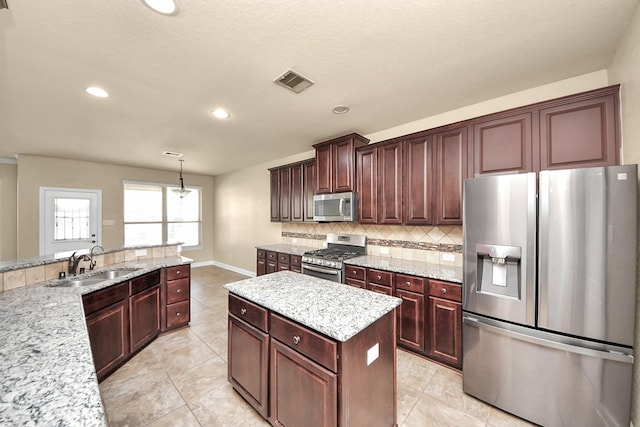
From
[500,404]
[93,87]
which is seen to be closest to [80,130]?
[93,87]

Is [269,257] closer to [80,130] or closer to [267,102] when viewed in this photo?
[267,102]

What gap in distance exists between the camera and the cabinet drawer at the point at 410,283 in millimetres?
2514

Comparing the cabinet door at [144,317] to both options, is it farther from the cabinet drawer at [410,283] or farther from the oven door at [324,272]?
the cabinet drawer at [410,283]

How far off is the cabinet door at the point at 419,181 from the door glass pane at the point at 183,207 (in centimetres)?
564

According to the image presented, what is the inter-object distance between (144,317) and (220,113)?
246 cm

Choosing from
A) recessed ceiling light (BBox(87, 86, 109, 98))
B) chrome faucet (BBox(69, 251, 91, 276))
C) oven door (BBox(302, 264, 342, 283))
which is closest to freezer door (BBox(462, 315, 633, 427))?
oven door (BBox(302, 264, 342, 283))

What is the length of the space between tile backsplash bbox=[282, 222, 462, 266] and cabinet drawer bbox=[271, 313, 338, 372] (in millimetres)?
2128

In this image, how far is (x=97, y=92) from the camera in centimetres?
233

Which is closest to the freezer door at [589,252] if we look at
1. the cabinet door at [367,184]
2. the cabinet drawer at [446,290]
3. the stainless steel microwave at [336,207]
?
the cabinet drawer at [446,290]

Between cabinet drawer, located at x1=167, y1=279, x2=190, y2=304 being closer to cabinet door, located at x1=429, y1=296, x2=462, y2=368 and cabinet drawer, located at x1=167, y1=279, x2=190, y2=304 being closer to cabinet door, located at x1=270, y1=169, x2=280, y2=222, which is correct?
cabinet door, located at x1=270, y1=169, x2=280, y2=222

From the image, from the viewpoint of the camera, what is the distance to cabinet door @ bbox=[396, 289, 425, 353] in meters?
2.53

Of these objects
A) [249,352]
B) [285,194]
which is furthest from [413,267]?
[285,194]

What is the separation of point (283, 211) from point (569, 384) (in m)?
4.00

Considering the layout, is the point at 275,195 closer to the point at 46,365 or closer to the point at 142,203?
the point at 142,203
